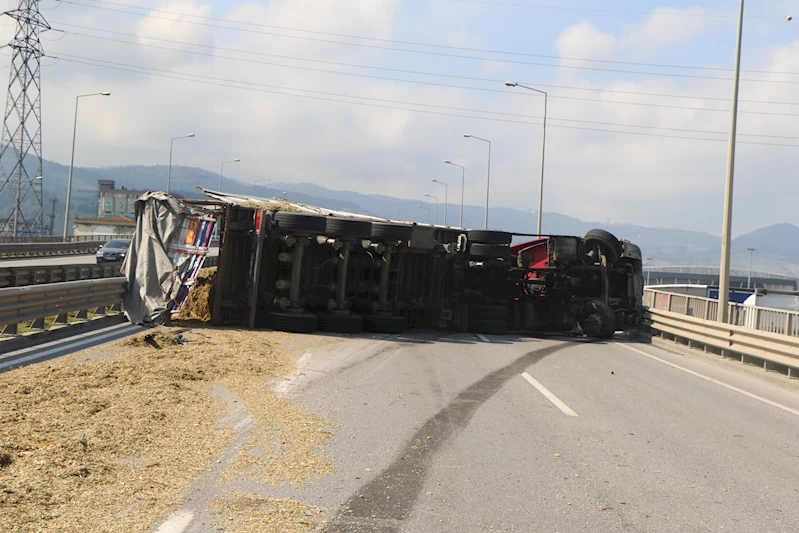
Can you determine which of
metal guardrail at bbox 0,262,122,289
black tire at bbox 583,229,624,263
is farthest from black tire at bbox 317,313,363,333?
metal guardrail at bbox 0,262,122,289

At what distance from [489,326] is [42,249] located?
3610 cm

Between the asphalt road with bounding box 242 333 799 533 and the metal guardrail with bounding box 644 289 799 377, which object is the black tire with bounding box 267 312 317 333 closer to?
the asphalt road with bounding box 242 333 799 533

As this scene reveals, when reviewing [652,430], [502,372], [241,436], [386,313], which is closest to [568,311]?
[386,313]

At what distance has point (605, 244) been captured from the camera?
18844mm

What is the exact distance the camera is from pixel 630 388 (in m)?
10.3

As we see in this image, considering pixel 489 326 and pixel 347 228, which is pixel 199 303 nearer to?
pixel 347 228

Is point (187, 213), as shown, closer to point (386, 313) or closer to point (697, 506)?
point (386, 313)

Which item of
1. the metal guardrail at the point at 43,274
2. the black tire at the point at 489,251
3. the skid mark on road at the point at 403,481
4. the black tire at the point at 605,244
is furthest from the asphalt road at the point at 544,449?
the metal guardrail at the point at 43,274

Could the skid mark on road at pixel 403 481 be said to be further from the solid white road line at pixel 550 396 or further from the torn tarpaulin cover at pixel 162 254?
the torn tarpaulin cover at pixel 162 254

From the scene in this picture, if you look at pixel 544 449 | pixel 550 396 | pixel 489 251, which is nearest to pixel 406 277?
pixel 489 251

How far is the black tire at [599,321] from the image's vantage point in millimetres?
17906

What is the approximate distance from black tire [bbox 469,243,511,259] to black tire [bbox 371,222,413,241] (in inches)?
83.3

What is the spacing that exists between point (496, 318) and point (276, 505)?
13443 millimetres

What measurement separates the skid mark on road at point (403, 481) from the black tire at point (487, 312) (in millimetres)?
8773
